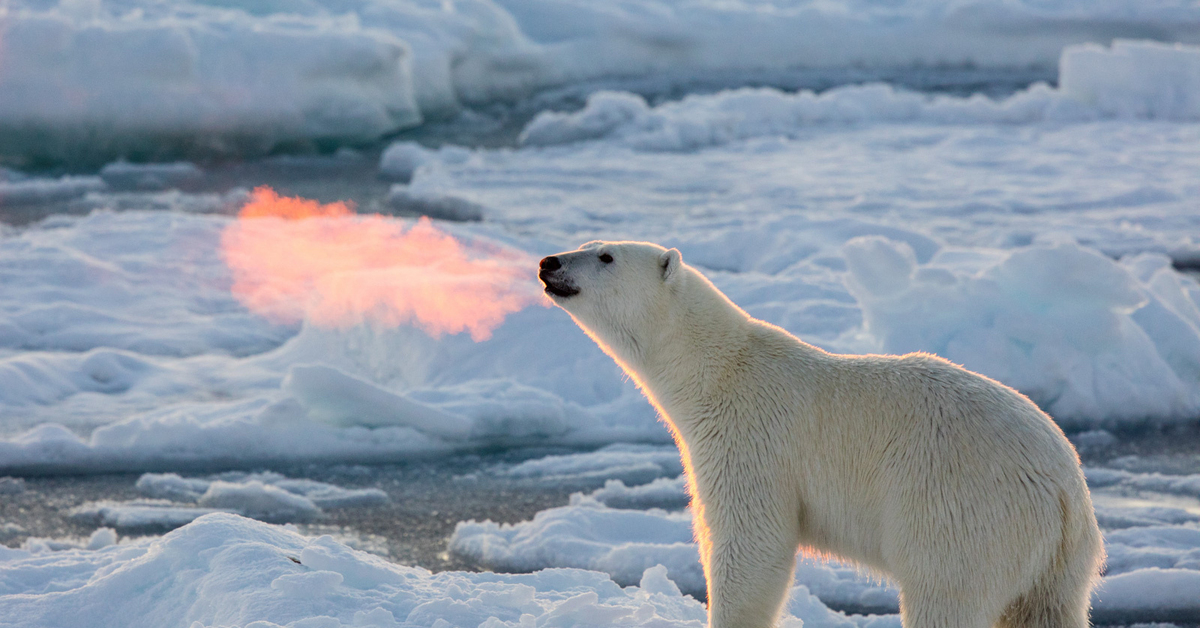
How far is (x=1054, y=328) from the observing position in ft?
21.0

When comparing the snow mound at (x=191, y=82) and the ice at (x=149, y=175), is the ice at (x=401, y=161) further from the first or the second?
the ice at (x=149, y=175)

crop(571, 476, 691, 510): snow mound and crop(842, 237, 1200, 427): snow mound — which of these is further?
crop(842, 237, 1200, 427): snow mound

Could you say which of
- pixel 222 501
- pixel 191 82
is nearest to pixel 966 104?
pixel 191 82

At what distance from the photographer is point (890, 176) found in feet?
52.1

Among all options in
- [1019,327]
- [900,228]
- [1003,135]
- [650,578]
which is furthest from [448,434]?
[1003,135]

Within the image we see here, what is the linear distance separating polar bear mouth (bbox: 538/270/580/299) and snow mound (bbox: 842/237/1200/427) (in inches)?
157

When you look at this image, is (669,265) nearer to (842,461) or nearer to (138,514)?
(842,461)

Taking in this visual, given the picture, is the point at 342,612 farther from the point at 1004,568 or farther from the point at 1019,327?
the point at 1019,327

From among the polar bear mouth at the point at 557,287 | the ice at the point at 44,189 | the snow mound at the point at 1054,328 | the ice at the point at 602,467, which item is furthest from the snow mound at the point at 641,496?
the ice at the point at 44,189

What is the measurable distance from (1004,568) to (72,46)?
1543 cm

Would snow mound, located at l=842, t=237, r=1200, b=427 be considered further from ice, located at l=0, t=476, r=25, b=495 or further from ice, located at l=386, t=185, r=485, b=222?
ice, located at l=386, t=185, r=485, b=222

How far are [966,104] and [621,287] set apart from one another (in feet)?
66.7

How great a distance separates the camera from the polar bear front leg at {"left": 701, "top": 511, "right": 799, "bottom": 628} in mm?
2602

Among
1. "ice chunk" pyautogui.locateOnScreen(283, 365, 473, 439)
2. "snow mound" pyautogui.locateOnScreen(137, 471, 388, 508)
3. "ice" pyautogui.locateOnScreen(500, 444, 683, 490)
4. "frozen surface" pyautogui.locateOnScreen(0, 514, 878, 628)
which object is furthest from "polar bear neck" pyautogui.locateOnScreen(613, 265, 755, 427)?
"ice chunk" pyautogui.locateOnScreen(283, 365, 473, 439)
